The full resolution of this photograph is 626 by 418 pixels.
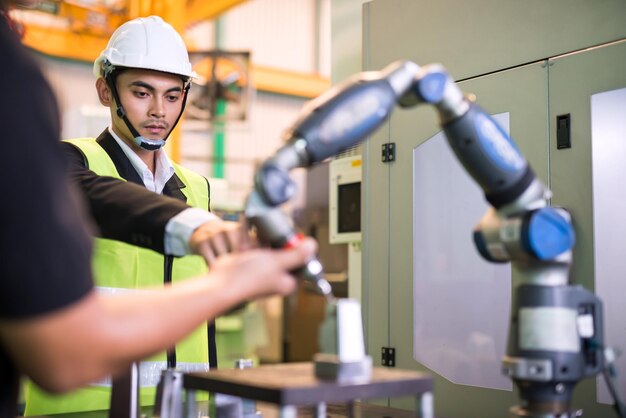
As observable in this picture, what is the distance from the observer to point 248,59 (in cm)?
576

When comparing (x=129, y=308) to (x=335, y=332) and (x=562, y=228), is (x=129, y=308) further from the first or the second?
(x=562, y=228)

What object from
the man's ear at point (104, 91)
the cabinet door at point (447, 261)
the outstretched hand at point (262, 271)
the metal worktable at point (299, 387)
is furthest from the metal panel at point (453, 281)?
the outstretched hand at point (262, 271)

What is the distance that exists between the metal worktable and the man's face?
89cm

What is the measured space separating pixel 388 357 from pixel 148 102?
111 cm

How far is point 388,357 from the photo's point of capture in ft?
7.32

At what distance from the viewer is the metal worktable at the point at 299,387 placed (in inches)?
28.0

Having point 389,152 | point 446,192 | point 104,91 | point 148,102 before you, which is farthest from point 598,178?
point 104,91

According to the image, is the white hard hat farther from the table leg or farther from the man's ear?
the table leg

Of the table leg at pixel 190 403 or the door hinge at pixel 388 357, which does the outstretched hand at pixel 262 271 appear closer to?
the table leg at pixel 190 403

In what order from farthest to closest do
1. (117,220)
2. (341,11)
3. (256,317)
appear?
(256,317), (341,11), (117,220)

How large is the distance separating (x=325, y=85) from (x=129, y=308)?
7302 mm

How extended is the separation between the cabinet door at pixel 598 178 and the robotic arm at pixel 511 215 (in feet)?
2.73

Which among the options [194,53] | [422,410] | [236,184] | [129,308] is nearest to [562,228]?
[422,410]

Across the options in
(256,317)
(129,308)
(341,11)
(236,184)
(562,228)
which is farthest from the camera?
(236,184)
